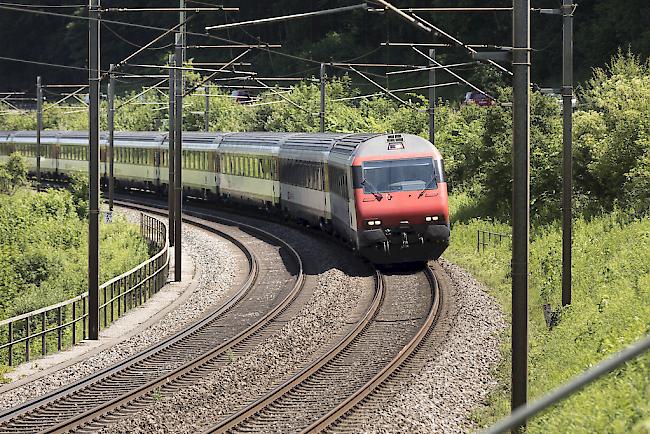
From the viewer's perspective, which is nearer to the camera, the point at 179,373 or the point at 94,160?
the point at 179,373

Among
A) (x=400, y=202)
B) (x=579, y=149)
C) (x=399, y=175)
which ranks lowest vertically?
(x=400, y=202)

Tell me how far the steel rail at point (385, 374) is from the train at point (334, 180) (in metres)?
3.08

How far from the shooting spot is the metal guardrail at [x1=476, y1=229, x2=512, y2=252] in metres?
32.4

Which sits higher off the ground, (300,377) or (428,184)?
(428,184)

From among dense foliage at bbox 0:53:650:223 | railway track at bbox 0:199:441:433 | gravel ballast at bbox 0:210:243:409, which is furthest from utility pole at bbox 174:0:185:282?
dense foliage at bbox 0:53:650:223

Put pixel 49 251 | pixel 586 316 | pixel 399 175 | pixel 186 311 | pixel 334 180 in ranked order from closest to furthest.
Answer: pixel 586 316, pixel 186 311, pixel 399 175, pixel 334 180, pixel 49 251

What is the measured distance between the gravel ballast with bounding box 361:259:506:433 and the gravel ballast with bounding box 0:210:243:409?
537cm

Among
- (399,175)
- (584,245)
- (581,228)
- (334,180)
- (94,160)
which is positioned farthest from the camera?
(334,180)

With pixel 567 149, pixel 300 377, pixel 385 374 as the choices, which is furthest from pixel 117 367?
pixel 567 149

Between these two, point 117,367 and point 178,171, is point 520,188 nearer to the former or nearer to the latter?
point 117,367

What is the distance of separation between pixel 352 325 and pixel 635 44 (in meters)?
43.6

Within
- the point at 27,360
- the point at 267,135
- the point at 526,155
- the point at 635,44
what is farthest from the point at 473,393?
the point at 635,44

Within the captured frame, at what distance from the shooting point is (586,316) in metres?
18.6

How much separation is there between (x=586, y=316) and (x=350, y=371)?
3654 millimetres
